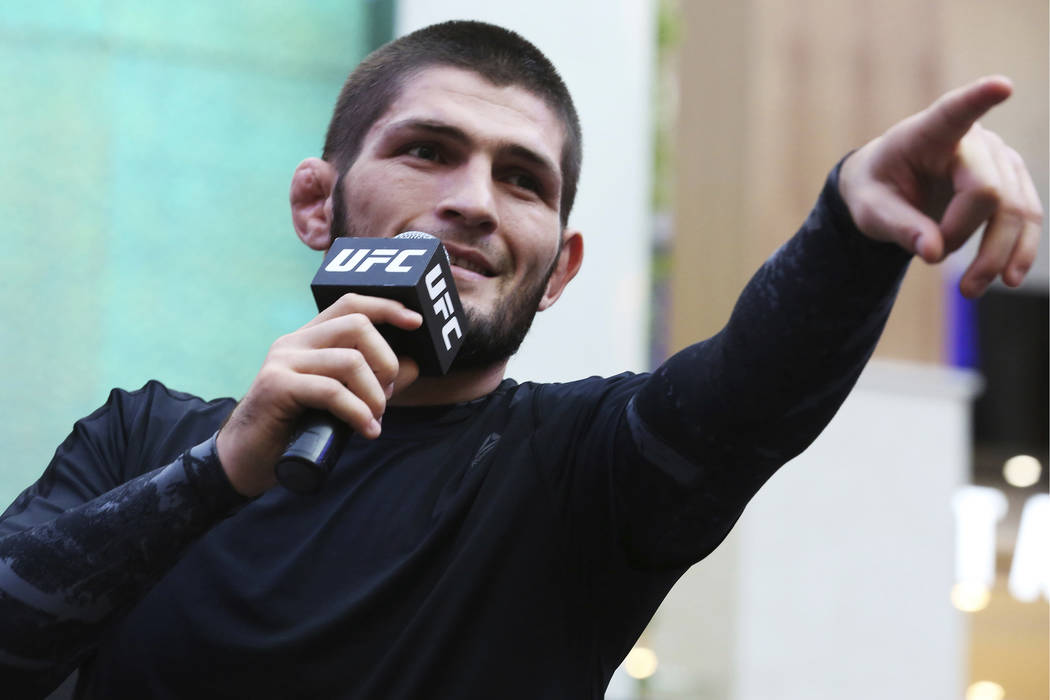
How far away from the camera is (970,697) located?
11.7m

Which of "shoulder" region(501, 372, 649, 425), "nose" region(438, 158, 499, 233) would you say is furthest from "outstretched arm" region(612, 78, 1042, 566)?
"nose" region(438, 158, 499, 233)

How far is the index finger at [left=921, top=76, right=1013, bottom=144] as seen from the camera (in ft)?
3.34

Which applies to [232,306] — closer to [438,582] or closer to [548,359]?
[548,359]

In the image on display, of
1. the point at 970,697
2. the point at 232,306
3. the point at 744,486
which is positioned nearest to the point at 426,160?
the point at 744,486

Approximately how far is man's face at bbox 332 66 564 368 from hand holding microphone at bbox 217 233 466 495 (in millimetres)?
171

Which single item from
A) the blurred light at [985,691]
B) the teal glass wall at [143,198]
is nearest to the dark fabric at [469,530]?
the teal glass wall at [143,198]

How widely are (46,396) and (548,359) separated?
4.53 feet

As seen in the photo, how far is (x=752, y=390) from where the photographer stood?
1.23m

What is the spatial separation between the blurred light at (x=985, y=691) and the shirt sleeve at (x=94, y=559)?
1165 cm

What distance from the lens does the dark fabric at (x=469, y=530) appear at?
124 centimetres

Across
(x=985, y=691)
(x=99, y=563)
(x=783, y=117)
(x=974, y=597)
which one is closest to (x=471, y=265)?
(x=99, y=563)

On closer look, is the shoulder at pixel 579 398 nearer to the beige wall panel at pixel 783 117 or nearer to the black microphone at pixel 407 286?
the black microphone at pixel 407 286

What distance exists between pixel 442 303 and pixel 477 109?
17.4 inches

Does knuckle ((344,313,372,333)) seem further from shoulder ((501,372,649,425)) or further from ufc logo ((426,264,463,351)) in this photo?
shoulder ((501,372,649,425))
